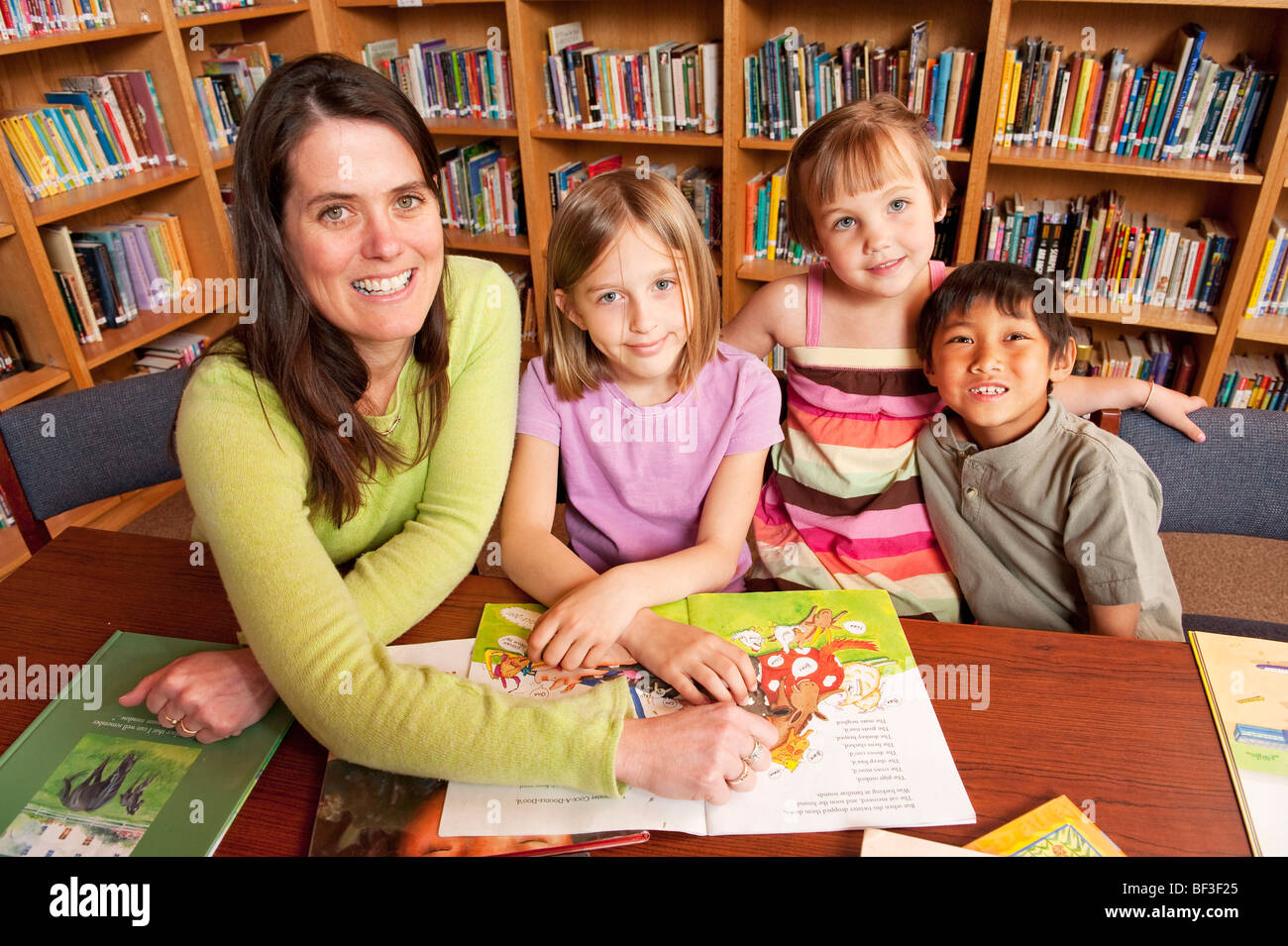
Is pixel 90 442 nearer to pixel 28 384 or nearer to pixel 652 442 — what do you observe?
pixel 652 442

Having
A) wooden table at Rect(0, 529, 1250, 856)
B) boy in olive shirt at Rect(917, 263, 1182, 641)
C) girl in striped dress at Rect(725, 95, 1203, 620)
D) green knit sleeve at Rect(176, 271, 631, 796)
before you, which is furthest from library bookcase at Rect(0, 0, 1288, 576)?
green knit sleeve at Rect(176, 271, 631, 796)

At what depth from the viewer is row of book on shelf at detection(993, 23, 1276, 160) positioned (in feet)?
8.05

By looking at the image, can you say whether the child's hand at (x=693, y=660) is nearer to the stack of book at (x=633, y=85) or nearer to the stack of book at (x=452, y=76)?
the stack of book at (x=633, y=85)

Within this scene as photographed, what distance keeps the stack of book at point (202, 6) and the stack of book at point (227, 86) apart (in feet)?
0.57

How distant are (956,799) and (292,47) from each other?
363cm

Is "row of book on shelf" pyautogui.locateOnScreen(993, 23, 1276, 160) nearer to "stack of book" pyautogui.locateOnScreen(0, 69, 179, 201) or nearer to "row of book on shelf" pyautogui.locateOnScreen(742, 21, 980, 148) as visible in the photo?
"row of book on shelf" pyautogui.locateOnScreen(742, 21, 980, 148)

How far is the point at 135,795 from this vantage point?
82 cm

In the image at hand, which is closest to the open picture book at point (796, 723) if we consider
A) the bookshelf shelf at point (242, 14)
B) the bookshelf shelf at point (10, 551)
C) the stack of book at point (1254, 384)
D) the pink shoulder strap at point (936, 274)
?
the pink shoulder strap at point (936, 274)

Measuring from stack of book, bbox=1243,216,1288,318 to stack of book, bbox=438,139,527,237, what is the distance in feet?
8.31

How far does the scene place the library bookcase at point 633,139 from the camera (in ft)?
8.22

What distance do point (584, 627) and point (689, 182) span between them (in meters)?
2.49

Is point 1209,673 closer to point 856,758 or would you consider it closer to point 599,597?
point 856,758

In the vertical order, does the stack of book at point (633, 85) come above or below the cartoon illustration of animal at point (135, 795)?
above
